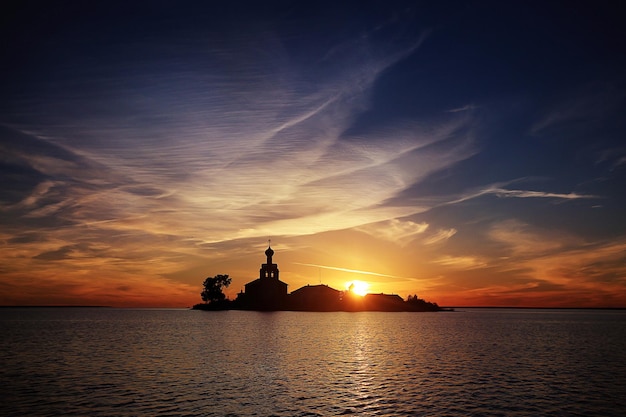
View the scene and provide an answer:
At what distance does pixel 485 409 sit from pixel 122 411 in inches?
1098

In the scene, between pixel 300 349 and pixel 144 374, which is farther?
pixel 300 349

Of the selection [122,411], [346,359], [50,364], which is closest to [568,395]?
[346,359]

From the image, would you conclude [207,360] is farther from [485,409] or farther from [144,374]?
[485,409]

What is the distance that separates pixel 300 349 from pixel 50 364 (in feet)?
120

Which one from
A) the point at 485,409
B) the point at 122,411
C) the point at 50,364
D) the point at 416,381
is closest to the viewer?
the point at 122,411

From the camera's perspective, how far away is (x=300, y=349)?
7819 centimetres

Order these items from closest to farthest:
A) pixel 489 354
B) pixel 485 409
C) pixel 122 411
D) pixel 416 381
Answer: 1. pixel 122 411
2. pixel 485 409
3. pixel 416 381
4. pixel 489 354

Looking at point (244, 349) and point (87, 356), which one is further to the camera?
point (244, 349)

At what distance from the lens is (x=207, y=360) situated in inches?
2486

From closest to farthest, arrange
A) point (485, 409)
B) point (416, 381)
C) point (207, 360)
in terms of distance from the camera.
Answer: point (485, 409), point (416, 381), point (207, 360)

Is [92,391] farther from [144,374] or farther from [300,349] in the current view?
[300,349]

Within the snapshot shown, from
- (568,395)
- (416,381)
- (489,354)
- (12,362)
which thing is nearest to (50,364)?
(12,362)

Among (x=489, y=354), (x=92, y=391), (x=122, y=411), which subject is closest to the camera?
(x=122, y=411)

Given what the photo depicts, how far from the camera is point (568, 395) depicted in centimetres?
4325
